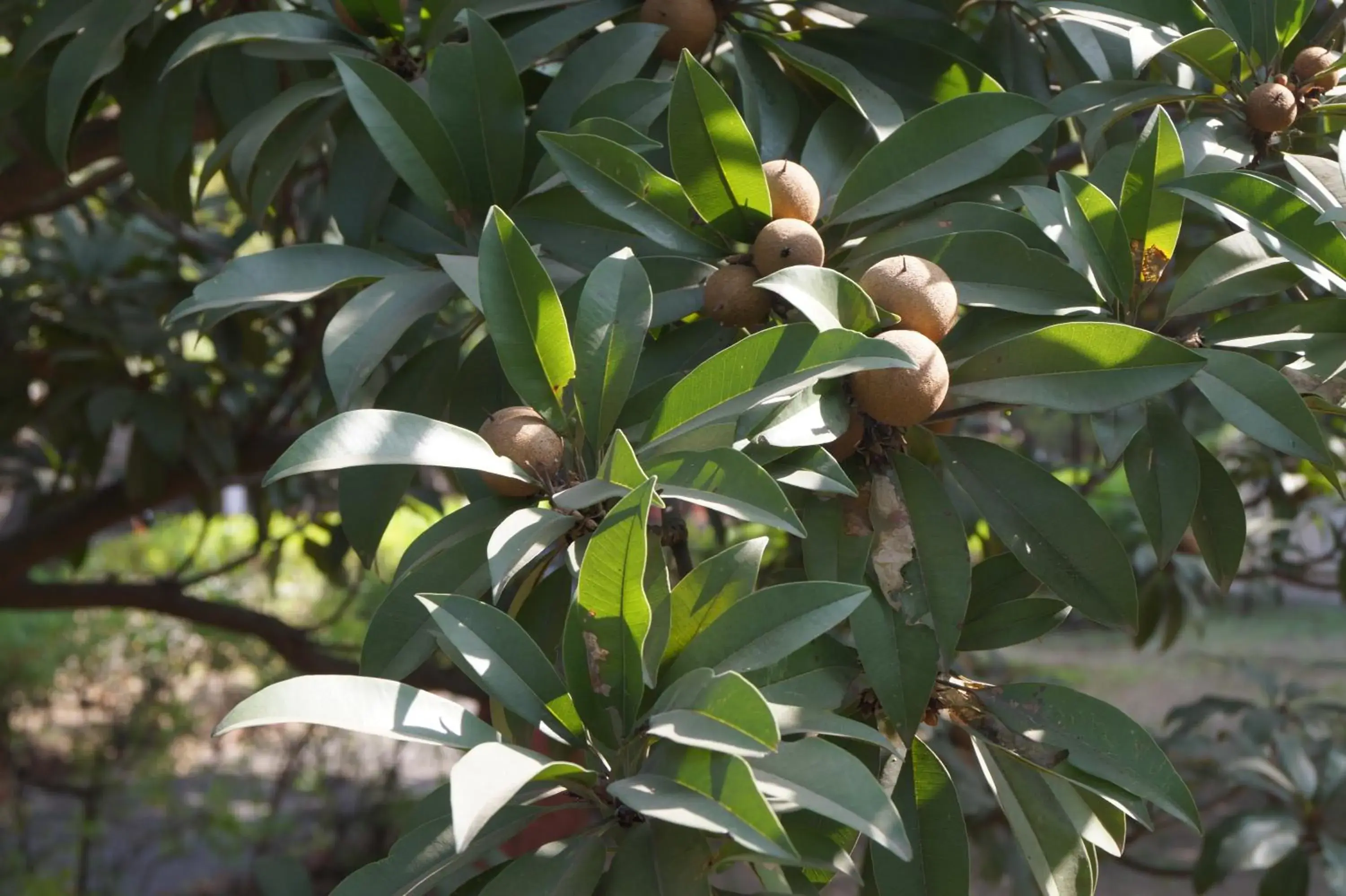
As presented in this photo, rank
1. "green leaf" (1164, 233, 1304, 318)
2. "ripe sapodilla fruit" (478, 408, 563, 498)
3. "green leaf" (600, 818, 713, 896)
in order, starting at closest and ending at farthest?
"green leaf" (600, 818, 713, 896) → "ripe sapodilla fruit" (478, 408, 563, 498) → "green leaf" (1164, 233, 1304, 318)

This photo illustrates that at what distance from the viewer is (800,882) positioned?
0.65 meters

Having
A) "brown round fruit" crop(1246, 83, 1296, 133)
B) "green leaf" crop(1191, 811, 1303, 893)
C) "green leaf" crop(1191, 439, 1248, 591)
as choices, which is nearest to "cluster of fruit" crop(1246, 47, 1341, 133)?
"brown round fruit" crop(1246, 83, 1296, 133)

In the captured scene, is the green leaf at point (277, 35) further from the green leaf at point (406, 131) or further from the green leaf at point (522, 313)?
the green leaf at point (522, 313)

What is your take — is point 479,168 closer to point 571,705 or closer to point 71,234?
point 571,705

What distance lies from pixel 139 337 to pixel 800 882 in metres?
1.56

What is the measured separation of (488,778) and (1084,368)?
0.40 meters

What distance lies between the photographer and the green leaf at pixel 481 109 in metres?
0.83

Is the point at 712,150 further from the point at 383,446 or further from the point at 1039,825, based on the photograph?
the point at 1039,825

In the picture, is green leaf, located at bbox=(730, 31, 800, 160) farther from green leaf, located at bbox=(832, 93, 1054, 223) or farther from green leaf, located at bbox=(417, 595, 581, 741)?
green leaf, located at bbox=(417, 595, 581, 741)

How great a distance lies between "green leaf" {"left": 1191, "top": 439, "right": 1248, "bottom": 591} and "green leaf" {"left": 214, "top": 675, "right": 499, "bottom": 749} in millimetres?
530

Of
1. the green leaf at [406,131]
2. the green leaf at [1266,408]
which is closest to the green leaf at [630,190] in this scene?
the green leaf at [406,131]

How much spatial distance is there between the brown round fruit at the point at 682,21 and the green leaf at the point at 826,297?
355mm

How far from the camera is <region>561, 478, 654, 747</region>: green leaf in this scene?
1.77 ft

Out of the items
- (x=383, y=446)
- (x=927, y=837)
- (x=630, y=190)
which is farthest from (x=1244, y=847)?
(x=383, y=446)
